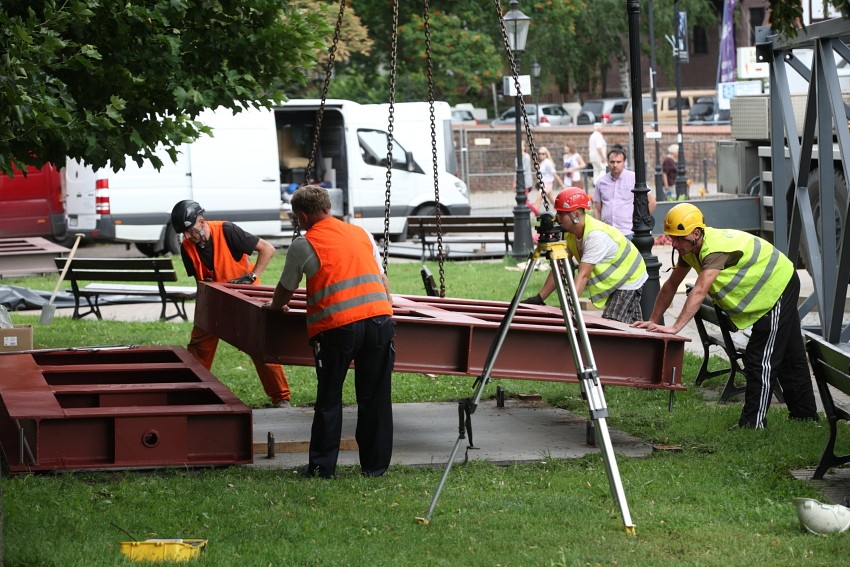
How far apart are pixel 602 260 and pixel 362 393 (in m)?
2.81

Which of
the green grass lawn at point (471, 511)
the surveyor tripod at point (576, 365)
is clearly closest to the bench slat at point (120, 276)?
the green grass lawn at point (471, 511)

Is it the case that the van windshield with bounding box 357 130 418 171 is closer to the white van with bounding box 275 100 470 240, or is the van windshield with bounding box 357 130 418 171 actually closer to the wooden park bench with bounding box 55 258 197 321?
the white van with bounding box 275 100 470 240

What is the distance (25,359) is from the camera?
32.0ft

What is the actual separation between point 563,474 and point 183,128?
4.73 metres

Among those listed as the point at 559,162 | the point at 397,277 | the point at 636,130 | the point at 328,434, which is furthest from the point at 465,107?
the point at 328,434

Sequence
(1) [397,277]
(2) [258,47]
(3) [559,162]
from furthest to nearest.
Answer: (3) [559,162] < (1) [397,277] < (2) [258,47]

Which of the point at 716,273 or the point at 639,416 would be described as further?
the point at 639,416

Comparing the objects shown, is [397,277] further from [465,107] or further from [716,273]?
[465,107]

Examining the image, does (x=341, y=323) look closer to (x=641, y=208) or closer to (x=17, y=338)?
(x=17, y=338)

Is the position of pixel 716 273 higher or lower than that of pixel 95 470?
higher

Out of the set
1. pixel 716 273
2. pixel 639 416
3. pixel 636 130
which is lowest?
pixel 639 416

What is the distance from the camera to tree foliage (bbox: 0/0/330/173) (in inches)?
305

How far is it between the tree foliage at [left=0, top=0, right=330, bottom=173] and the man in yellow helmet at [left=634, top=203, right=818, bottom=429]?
3609 mm

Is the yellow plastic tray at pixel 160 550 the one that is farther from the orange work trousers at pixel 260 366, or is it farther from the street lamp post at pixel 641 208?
the street lamp post at pixel 641 208
